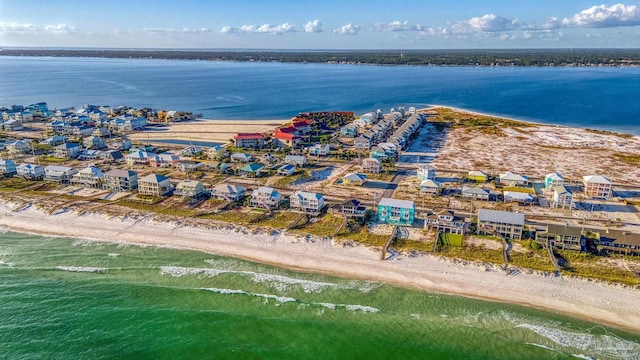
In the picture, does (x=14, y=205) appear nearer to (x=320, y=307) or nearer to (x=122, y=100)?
(x=320, y=307)

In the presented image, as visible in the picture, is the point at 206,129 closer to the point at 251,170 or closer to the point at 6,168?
the point at 251,170

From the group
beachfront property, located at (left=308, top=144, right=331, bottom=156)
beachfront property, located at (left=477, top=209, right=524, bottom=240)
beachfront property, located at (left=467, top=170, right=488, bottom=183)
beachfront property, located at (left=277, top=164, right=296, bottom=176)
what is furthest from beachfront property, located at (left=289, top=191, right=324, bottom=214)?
beachfront property, located at (left=308, top=144, right=331, bottom=156)

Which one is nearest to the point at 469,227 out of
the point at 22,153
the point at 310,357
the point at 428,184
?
the point at 428,184

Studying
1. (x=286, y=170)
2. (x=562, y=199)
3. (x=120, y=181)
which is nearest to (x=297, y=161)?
(x=286, y=170)

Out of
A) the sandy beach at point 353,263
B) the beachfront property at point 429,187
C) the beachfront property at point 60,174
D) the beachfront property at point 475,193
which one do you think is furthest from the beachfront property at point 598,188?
the beachfront property at point 60,174

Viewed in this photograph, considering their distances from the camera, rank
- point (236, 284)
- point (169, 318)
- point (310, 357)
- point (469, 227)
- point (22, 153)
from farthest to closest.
Answer: point (22, 153), point (469, 227), point (236, 284), point (169, 318), point (310, 357)

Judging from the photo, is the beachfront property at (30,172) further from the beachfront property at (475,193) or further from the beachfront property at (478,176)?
the beachfront property at (478,176)
